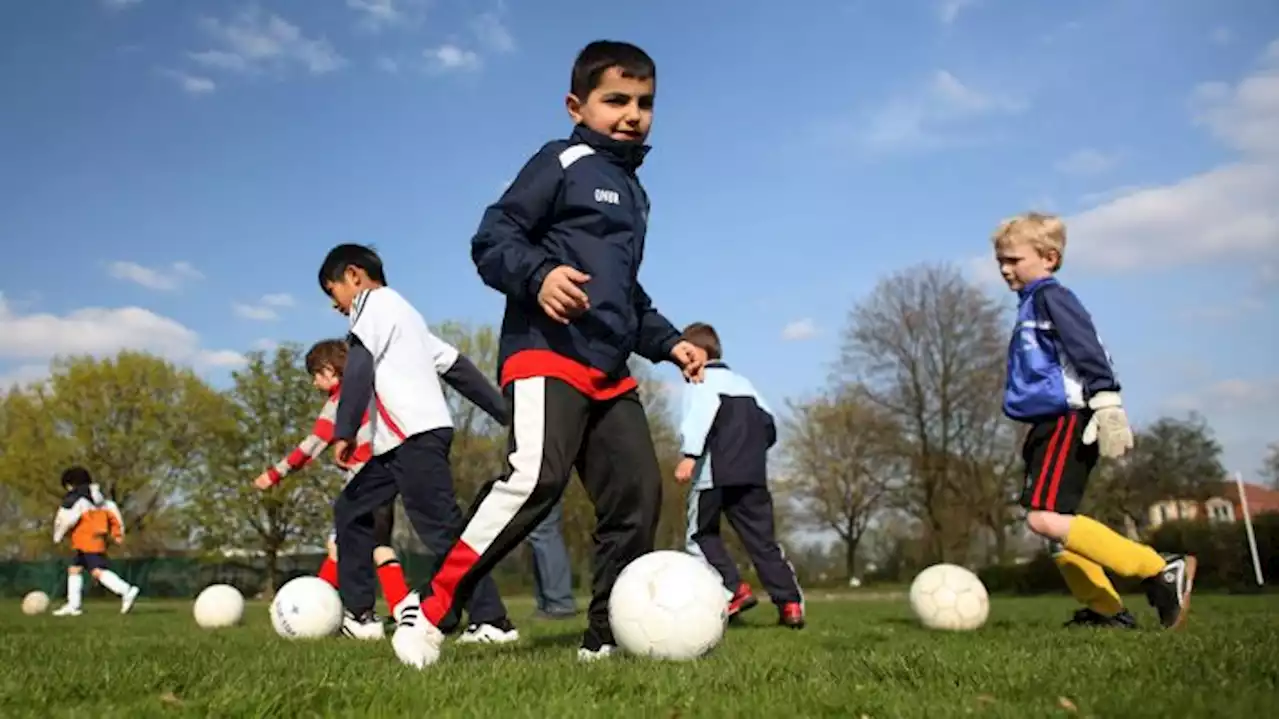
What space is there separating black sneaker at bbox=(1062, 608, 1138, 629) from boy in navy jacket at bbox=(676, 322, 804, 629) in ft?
7.11

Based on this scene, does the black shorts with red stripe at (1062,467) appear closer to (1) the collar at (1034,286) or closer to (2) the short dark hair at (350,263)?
(1) the collar at (1034,286)

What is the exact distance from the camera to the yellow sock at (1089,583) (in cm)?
579

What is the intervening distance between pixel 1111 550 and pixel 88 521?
42.8 feet

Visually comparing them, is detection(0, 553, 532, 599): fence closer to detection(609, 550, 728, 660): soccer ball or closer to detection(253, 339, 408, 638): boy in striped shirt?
detection(253, 339, 408, 638): boy in striped shirt

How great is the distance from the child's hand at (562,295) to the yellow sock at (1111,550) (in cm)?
338

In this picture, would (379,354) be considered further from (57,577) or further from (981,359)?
(57,577)

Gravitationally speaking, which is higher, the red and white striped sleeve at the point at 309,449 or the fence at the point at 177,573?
the red and white striped sleeve at the point at 309,449

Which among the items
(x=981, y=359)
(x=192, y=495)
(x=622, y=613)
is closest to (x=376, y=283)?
(x=622, y=613)

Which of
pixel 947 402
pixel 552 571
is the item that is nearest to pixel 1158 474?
pixel 947 402

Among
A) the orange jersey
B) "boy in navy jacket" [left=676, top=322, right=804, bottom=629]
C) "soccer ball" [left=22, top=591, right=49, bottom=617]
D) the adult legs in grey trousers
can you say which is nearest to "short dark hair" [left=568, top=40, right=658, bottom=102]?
"boy in navy jacket" [left=676, top=322, right=804, bottom=629]

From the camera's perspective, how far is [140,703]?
2621 millimetres

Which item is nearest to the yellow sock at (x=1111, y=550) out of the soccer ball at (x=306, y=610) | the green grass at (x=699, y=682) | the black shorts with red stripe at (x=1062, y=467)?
the black shorts with red stripe at (x=1062, y=467)

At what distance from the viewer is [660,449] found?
42969mm

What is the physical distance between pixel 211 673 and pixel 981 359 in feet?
112
